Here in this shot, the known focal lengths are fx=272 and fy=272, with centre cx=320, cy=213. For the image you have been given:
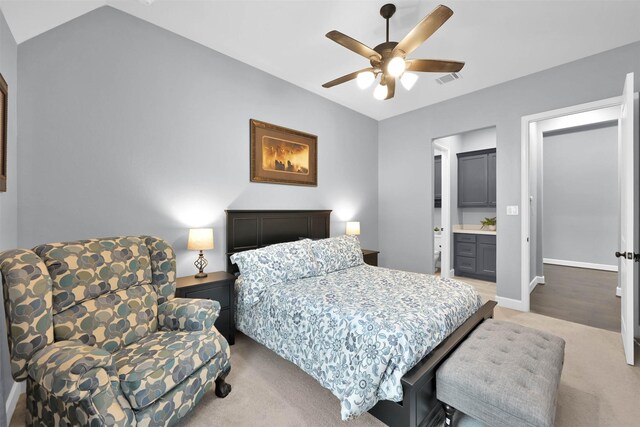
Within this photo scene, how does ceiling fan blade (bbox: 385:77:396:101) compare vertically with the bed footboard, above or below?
above

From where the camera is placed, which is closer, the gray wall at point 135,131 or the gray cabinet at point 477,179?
the gray wall at point 135,131

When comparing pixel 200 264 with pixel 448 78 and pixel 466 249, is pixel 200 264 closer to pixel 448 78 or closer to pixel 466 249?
pixel 448 78

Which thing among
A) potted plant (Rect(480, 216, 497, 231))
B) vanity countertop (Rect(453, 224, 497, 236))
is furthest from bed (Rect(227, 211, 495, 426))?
potted plant (Rect(480, 216, 497, 231))

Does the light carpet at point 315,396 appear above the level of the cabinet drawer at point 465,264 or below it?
below

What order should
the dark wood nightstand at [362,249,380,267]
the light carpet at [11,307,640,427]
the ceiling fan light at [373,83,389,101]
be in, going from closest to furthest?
the light carpet at [11,307,640,427] < the ceiling fan light at [373,83,389,101] < the dark wood nightstand at [362,249,380,267]

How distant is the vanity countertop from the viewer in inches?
199

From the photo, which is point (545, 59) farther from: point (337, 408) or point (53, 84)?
point (53, 84)

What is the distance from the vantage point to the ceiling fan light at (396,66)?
2.05 meters

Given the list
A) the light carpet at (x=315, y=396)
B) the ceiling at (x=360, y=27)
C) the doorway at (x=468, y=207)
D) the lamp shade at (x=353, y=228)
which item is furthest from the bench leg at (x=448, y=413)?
the doorway at (x=468, y=207)

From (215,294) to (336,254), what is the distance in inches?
53.4

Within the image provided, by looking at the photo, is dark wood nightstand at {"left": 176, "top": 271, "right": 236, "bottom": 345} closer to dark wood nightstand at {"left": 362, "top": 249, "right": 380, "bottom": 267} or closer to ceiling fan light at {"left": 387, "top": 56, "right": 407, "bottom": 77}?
dark wood nightstand at {"left": 362, "top": 249, "right": 380, "bottom": 267}

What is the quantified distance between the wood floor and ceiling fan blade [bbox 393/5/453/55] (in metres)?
3.63

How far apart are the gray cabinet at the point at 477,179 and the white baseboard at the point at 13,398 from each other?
6.52 metres

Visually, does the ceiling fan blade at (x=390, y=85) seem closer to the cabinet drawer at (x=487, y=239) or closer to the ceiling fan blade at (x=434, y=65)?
the ceiling fan blade at (x=434, y=65)
